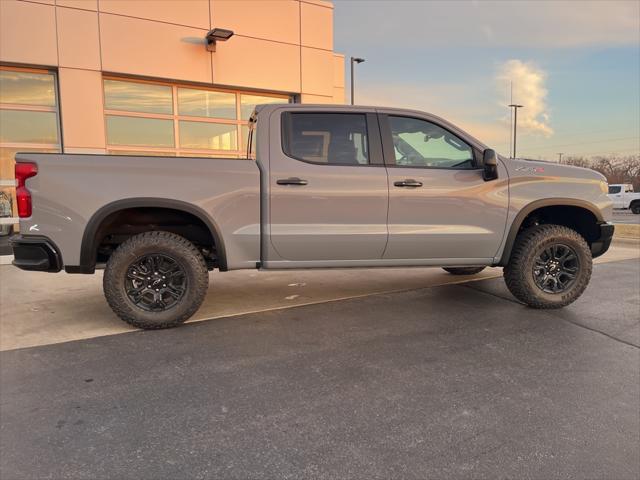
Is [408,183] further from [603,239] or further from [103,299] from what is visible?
[103,299]

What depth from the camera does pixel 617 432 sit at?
2572mm

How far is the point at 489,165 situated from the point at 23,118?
8816mm

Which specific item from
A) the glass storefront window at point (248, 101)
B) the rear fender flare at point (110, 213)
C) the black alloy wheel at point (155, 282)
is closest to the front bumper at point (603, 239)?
the rear fender flare at point (110, 213)

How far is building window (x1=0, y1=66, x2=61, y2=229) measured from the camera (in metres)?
8.81

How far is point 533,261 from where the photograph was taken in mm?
4816

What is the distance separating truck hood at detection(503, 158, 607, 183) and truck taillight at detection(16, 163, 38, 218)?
4.39m

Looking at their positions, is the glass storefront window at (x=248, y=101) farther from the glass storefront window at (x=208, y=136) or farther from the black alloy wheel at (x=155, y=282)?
the black alloy wheel at (x=155, y=282)

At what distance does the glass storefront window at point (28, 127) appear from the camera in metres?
8.87

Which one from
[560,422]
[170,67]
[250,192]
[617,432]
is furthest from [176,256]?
[170,67]

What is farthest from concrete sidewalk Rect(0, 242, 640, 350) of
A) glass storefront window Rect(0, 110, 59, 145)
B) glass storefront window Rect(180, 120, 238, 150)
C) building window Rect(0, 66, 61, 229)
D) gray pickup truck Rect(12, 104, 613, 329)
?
glass storefront window Rect(180, 120, 238, 150)

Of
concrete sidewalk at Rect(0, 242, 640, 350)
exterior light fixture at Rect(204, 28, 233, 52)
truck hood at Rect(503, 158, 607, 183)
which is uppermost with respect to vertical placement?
exterior light fixture at Rect(204, 28, 233, 52)

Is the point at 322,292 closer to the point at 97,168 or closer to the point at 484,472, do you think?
the point at 97,168

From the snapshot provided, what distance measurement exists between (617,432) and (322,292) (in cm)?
354

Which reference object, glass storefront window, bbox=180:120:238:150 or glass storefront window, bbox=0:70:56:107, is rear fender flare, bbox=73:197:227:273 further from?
glass storefront window, bbox=180:120:238:150
